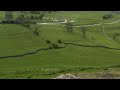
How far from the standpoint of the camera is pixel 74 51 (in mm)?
40344

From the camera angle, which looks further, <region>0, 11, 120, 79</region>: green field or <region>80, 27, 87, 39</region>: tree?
<region>80, 27, 87, 39</region>: tree

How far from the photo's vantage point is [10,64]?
34.1 metres

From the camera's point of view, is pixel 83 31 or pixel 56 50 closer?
pixel 56 50

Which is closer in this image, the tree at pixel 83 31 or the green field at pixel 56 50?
the green field at pixel 56 50

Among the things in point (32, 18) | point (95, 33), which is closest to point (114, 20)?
point (95, 33)

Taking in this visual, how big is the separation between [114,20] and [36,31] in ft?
68.1

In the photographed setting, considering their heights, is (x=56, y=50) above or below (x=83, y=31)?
below
